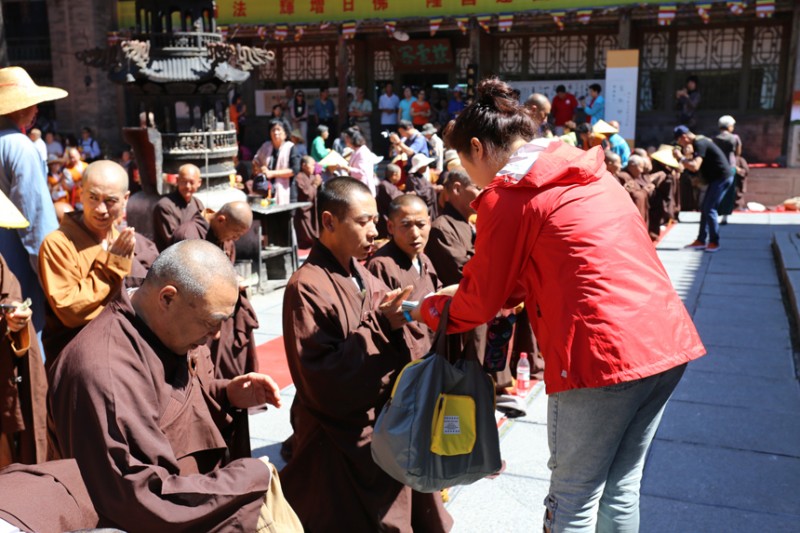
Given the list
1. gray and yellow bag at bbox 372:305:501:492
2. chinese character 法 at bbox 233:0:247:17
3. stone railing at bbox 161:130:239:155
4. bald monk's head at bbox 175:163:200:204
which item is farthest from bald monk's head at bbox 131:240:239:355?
chinese character 法 at bbox 233:0:247:17

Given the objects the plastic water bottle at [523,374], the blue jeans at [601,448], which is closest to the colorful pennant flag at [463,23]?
the plastic water bottle at [523,374]

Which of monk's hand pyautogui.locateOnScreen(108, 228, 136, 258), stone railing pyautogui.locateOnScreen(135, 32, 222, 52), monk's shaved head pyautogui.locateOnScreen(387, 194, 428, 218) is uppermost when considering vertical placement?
stone railing pyautogui.locateOnScreen(135, 32, 222, 52)

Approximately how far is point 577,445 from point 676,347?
0.43m

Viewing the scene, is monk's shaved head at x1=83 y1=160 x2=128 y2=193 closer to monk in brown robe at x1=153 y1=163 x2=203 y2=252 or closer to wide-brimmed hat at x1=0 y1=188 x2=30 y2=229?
wide-brimmed hat at x1=0 y1=188 x2=30 y2=229

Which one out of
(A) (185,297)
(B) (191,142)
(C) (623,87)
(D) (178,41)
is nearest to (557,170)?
(A) (185,297)

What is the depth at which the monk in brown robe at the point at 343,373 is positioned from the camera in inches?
115

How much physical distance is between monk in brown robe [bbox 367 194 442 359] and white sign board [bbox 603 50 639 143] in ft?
40.1

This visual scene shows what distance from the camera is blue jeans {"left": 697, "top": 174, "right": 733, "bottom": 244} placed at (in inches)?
412

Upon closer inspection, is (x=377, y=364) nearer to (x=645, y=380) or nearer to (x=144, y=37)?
(x=645, y=380)

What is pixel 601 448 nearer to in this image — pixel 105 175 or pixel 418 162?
pixel 105 175

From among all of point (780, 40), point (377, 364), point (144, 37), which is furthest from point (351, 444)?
point (780, 40)

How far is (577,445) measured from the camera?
2.53 metres

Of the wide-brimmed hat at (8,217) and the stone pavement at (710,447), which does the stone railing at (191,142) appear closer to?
the stone pavement at (710,447)

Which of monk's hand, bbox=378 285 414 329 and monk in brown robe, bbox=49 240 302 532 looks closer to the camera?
monk in brown robe, bbox=49 240 302 532
